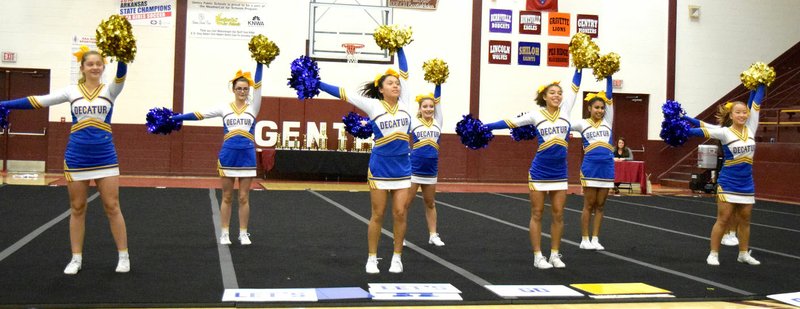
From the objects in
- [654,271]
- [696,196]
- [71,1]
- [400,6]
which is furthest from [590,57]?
[71,1]

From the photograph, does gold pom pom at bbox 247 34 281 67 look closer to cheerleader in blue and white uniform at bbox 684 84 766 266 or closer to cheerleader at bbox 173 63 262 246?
cheerleader at bbox 173 63 262 246

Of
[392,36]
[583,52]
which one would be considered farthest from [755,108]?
[392,36]

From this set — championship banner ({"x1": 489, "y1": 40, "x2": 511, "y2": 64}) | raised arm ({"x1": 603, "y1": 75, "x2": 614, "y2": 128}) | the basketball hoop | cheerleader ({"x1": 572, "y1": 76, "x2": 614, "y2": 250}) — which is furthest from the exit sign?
raised arm ({"x1": 603, "y1": 75, "x2": 614, "y2": 128})

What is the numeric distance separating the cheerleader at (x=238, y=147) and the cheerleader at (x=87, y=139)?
5.59 feet

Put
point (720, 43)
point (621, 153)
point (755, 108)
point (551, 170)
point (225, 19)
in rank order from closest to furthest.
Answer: point (551, 170) < point (755, 108) < point (621, 153) < point (225, 19) < point (720, 43)

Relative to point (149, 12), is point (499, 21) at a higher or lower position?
higher

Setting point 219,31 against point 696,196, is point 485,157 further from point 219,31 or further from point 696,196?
point 219,31

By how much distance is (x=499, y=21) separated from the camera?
62.1ft

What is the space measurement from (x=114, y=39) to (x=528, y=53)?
49.4 ft

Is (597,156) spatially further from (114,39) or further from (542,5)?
(542,5)

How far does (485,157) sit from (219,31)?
7598mm

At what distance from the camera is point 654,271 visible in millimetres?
6207

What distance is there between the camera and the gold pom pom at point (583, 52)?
22.1 feet

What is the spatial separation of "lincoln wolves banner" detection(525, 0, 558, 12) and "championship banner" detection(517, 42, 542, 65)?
942 mm
